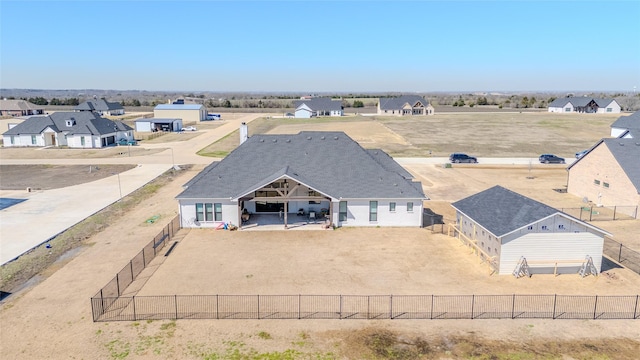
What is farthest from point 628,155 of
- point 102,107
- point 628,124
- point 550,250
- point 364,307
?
point 102,107

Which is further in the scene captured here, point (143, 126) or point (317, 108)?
point (317, 108)

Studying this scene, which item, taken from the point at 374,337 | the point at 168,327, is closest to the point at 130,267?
the point at 168,327

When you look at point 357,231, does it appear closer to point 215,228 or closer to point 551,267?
point 215,228

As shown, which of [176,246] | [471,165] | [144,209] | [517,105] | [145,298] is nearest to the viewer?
[145,298]

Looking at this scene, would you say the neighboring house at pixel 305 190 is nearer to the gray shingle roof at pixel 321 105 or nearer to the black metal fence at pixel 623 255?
the black metal fence at pixel 623 255

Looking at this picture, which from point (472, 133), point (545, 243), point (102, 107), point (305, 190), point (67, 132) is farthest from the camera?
point (102, 107)

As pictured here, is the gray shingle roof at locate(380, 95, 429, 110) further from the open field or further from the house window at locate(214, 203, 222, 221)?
the house window at locate(214, 203, 222, 221)

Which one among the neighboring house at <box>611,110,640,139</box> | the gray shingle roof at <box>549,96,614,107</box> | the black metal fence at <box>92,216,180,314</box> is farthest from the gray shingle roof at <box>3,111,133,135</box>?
the gray shingle roof at <box>549,96,614,107</box>

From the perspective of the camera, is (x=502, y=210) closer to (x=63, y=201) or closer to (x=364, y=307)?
(x=364, y=307)
